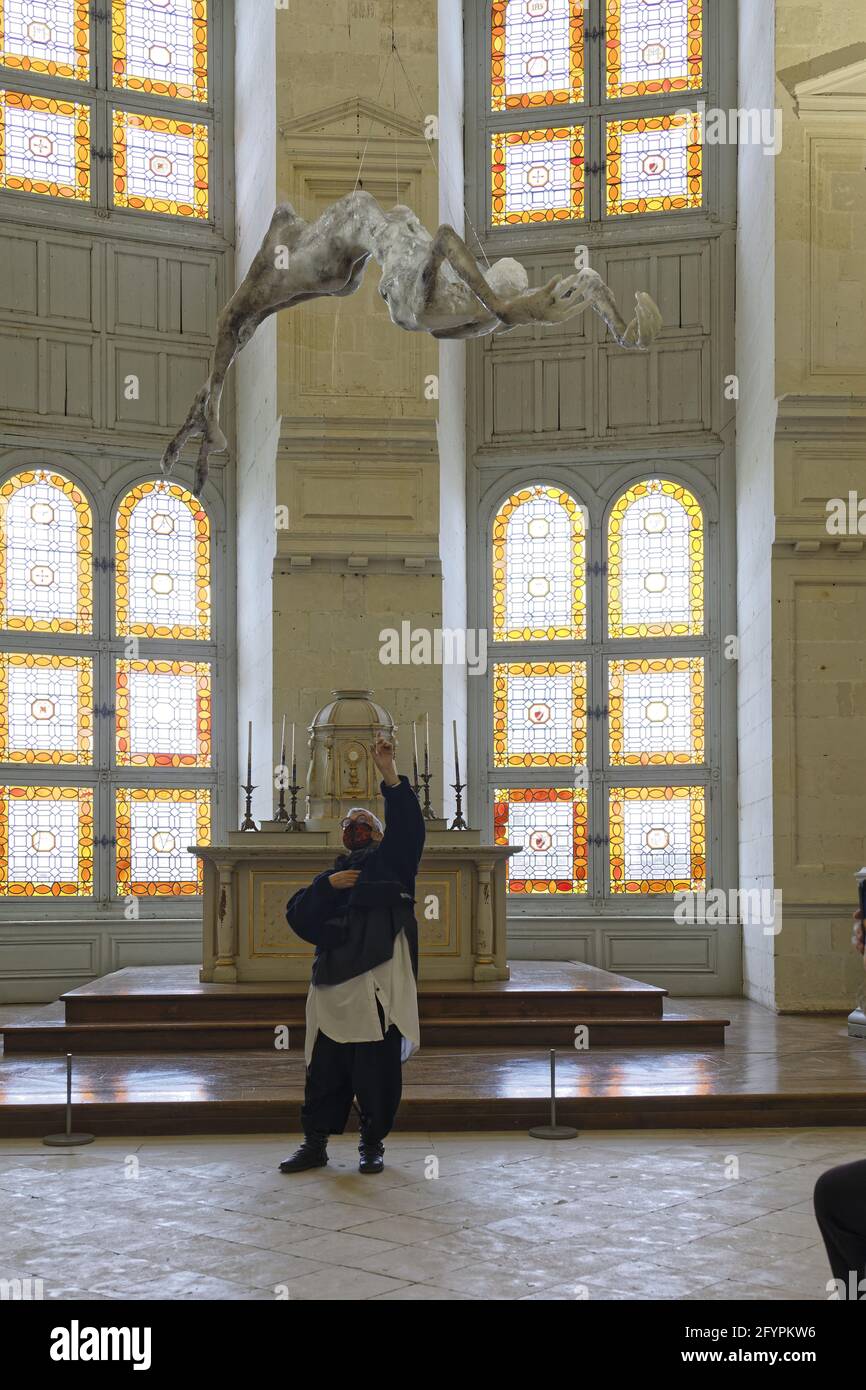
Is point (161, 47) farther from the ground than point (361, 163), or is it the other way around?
point (161, 47)

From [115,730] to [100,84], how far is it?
591 cm

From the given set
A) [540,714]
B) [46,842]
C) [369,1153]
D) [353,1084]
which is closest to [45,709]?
[46,842]

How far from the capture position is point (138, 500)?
13883 mm

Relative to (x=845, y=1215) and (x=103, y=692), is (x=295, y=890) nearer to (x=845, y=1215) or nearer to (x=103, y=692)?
(x=103, y=692)

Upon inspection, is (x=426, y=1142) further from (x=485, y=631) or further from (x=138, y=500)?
(x=138, y=500)

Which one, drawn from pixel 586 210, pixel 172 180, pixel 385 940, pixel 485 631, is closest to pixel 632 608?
pixel 485 631

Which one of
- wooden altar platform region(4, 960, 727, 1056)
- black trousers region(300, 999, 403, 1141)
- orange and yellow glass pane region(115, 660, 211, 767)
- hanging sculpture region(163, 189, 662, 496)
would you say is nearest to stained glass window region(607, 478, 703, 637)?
orange and yellow glass pane region(115, 660, 211, 767)

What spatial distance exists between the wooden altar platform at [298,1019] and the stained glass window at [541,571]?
14.9 feet

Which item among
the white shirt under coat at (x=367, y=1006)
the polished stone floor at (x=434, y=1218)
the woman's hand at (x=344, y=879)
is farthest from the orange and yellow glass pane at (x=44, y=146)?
the white shirt under coat at (x=367, y=1006)

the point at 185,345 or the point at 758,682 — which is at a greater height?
the point at 185,345

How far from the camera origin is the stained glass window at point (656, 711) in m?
13.7

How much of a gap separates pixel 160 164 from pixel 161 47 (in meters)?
1.11

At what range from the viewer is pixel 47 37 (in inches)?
542

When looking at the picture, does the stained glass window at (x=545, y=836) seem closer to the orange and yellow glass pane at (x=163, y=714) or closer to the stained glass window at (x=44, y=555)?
the orange and yellow glass pane at (x=163, y=714)
